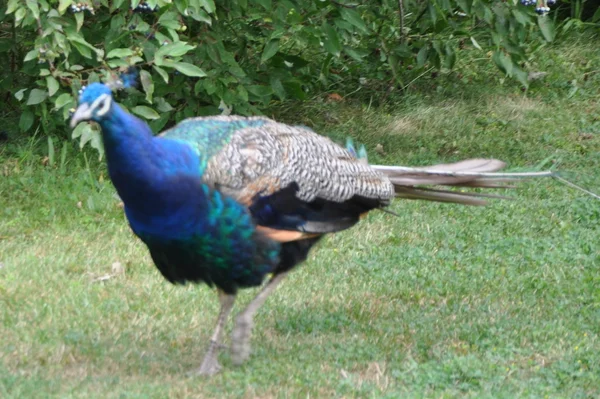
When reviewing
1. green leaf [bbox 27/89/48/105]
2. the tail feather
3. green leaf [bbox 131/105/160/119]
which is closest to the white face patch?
the tail feather

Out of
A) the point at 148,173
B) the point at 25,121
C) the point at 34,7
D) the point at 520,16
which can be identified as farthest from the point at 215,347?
the point at 520,16

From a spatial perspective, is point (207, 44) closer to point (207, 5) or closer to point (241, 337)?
point (207, 5)

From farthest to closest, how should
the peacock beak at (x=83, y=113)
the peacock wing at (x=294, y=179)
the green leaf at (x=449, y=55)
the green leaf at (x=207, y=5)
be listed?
the green leaf at (x=449, y=55) → the green leaf at (x=207, y=5) → the peacock wing at (x=294, y=179) → the peacock beak at (x=83, y=113)

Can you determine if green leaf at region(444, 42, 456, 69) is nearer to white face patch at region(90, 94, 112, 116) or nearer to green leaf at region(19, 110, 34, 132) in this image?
green leaf at region(19, 110, 34, 132)

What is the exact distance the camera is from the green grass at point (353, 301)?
4.27 metres

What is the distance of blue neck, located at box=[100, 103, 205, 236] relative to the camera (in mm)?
3754

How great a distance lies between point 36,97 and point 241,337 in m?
2.71

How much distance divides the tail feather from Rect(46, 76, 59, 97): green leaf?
2.13 metres

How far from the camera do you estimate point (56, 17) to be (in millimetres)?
5832

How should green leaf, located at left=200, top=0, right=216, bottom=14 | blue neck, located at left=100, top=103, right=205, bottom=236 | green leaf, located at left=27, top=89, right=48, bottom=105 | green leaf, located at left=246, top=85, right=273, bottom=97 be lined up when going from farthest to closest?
green leaf, located at left=246, top=85, right=273, bottom=97, green leaf, located at left=27, top=89, right=48, bottom=105, green leaf, located at left=200, top=0, right=216, bottom=14, blue neck, located at left=100, top=103, right=205, bottom=236

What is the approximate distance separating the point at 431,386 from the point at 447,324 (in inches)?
30.6

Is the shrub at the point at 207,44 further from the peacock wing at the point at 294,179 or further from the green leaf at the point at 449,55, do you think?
the peacock wing at the point at 294,179

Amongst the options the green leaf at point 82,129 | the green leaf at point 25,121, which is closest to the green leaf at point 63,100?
the green leaf at point 82,129

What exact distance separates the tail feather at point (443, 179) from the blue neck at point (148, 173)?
4.09ft
